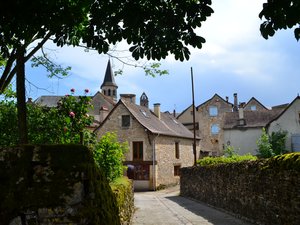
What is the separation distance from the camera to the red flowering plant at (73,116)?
1055 cm

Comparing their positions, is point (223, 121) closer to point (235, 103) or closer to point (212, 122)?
point (212, 122)

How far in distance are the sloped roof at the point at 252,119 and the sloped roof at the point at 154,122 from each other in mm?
5385

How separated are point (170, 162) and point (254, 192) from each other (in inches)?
976

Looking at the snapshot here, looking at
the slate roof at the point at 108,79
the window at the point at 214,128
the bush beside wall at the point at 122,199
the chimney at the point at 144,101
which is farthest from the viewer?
the slate roof at the point at 108,79

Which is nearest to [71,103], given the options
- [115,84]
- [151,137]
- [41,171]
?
[41,171]

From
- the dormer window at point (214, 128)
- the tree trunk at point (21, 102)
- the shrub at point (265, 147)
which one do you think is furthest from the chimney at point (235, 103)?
the tree trunk at point (21, 102)

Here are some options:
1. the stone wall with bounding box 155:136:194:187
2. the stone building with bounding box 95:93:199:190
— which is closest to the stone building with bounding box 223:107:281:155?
the stone wall with bounding box 155:136:194:187

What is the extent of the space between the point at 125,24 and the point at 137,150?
30.7 metres

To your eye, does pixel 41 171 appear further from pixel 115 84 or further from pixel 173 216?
pixel 115 84

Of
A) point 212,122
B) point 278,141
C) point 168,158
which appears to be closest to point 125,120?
point 168,158

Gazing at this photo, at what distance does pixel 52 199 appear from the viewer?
9.46 feet

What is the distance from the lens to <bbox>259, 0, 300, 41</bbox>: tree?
14.4 feet

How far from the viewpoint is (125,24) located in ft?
16.0

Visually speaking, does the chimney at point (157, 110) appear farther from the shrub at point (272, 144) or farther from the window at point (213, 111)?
the window at point (213, 111)
